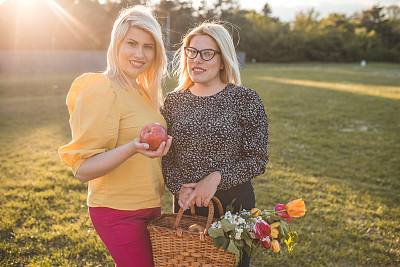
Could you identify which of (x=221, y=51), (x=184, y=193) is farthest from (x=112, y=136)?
(x=221, y=51)

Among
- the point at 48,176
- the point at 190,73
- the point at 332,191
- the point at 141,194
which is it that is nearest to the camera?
the point at 141,194

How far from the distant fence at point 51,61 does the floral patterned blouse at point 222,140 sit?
23357mm

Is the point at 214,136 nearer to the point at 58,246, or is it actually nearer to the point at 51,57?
the point at 58,246

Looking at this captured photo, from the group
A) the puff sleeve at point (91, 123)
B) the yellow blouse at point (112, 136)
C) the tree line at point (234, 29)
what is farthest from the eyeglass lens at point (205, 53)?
the tree line at point (234, 29)

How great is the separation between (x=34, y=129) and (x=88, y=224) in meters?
5.89

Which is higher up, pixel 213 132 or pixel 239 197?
pixel 213 132

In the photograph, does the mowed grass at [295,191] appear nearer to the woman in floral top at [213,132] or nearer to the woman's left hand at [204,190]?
the woman in floral top at [213,132]

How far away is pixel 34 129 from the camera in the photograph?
8.78 metres

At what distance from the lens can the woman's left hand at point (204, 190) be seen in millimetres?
1971

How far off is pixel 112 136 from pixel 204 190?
2.18 feet

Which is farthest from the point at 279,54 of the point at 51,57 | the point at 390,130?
the point at 390,130

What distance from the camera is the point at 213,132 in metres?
2.11

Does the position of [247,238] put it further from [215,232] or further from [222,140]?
[222,140]

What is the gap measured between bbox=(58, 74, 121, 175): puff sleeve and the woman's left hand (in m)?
0.59
